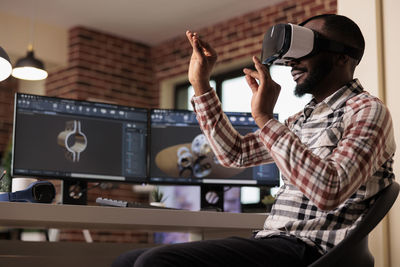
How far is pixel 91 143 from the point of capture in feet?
8.68

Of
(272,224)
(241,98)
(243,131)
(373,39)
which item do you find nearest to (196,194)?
(241,98)

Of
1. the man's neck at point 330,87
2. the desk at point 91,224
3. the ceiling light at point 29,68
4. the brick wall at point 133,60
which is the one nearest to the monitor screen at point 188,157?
the desk at point 91,224

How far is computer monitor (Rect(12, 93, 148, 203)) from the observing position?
2527 mm

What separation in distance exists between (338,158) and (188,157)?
144 centimetres

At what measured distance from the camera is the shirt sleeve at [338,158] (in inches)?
54.0

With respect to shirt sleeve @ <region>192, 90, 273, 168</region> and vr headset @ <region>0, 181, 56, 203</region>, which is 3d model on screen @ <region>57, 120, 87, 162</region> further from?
shirt sleeve @ <region>192, 90, 273, 168</region>

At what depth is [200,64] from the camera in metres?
1.76

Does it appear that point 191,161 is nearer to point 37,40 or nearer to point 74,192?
point 74,192

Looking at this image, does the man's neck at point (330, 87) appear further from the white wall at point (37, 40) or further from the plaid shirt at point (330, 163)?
the white wall at point (37, 40)

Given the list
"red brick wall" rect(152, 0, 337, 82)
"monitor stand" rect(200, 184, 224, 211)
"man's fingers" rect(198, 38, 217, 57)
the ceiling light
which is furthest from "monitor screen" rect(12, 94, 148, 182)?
"red brick wall" rect(152, 0, 337, 82)

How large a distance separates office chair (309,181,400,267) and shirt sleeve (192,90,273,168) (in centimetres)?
48

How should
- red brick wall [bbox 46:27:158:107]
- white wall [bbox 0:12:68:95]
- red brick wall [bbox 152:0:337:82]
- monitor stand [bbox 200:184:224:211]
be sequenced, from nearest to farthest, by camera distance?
monitor stand [bbox 200:184:224:211] < red brick wall [bbox 152:0:337:82] < white wall [bbox 0:12:68:95] < red brick wall [bbox 46:27:158:107]

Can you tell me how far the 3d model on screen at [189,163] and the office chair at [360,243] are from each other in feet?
4.30

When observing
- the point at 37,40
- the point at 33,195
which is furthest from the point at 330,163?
the point at 37,40
